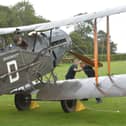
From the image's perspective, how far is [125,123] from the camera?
10.2 metres

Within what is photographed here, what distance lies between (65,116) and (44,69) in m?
1.38

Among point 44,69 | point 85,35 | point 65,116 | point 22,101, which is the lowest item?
point 65,116

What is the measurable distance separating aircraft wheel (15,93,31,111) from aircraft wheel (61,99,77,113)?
1.34m

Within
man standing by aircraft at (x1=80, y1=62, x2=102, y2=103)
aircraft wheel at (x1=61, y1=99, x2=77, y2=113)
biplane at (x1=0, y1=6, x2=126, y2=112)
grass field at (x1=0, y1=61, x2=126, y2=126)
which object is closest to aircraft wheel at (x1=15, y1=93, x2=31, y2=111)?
biplane at (x1=0, y1=6, x2=126, y2=112)

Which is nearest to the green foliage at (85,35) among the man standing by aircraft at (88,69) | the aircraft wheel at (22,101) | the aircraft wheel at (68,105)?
the man standing by aircraft at (88,69)

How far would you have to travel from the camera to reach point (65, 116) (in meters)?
11.6

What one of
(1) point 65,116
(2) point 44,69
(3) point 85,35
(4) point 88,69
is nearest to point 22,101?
(2) point 44,69

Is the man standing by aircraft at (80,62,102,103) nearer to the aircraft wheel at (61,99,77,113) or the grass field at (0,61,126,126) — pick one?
the grass field at (0,61,126,126)

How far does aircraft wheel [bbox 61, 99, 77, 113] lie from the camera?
12.0 metres

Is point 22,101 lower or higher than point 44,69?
lower

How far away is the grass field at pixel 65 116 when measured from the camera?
10.6 m

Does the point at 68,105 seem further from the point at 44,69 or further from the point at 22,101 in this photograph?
the point at 22,101

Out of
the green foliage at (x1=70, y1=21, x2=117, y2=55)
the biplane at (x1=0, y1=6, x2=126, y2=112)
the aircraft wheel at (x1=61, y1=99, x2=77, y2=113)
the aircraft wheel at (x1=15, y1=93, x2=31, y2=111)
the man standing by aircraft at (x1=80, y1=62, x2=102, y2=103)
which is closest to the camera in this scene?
the biplane at (x1=0, y1=6, x2=126, y2=112)

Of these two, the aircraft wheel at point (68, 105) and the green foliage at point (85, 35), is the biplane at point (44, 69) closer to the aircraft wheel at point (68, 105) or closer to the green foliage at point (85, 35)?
the aircraft wheel at point (68, 105)
